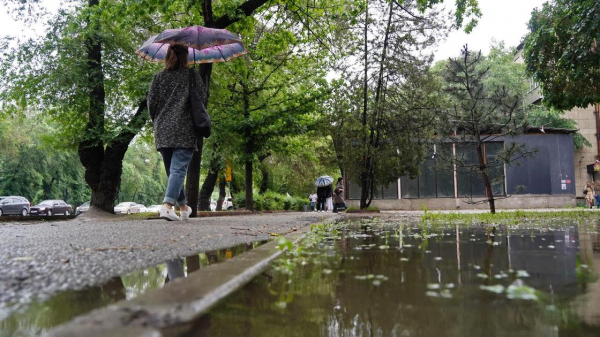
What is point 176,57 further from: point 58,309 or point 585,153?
point 585,153

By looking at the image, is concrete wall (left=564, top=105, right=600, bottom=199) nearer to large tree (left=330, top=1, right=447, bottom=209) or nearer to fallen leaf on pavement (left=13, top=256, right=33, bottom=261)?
large tree (left=330, top=1, right=447, bottom=209)

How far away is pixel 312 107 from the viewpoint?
1662cm

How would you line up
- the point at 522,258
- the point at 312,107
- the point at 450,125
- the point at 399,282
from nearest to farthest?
the point at 399,282, the point at 522,258, the point at 450,125, the point at 312,107

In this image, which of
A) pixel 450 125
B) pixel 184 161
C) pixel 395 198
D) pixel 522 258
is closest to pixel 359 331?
pixel 522 258

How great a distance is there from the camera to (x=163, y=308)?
144 centimetres

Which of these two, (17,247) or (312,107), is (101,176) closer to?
(312,107)

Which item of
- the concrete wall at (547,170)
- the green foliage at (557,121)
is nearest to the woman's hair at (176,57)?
the concrete wall at (547,170)

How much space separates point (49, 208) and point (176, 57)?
4037cm

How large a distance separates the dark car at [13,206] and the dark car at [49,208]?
2.23ft

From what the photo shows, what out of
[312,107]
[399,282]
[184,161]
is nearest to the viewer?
[399,282]

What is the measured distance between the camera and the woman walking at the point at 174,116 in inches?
253

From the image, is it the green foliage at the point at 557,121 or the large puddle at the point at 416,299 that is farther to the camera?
the green foliage at the point at 557,121

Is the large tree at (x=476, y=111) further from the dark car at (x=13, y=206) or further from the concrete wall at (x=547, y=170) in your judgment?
the dark car at (x=13, y=206)

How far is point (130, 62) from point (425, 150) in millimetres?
11301
